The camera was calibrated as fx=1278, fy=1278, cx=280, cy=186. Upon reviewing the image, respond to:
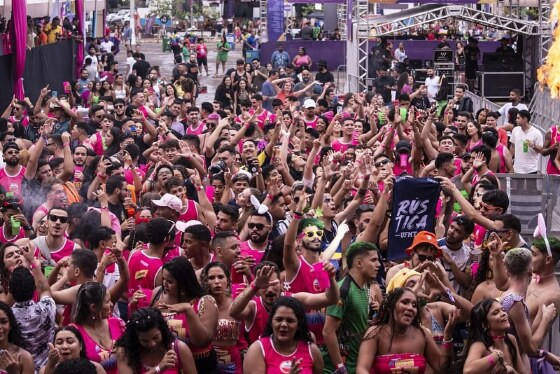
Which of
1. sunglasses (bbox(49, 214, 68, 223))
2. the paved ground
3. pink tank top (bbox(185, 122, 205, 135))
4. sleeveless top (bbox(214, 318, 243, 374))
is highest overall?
sunglasses (bbox(49, 214, 68, 223))

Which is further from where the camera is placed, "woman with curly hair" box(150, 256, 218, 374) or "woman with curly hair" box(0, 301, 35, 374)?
"woman with curly hair" box(150, 256, 218, 374)

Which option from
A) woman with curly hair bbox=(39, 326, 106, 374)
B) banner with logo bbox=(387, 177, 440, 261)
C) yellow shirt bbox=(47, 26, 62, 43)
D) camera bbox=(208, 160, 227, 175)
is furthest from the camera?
yellow shirt bbox=(47, 26, 62, 43)

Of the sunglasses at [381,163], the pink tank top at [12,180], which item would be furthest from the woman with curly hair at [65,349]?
the sunglasses at [381,163]

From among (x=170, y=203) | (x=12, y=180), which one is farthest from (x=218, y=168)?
(x=170, y=203)

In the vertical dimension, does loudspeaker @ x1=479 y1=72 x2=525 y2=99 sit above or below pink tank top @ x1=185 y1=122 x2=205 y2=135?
below

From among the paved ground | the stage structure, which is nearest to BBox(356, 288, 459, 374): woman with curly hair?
the stage structure

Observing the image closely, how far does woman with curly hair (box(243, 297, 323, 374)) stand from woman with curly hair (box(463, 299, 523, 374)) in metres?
0.93

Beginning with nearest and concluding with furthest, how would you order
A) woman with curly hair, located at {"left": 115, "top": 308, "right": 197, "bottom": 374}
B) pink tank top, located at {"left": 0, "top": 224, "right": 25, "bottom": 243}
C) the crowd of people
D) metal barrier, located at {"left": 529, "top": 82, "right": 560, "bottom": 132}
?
1. woman with curly hair, located at {"left": 115, "top": 308, "right": 197, "bottom": 374}
2. the crowd of people
3. pink tank top, located at {"left": 0, "top": 224, "right": 25, "bottom": 243}
4. metal barrier, located at {"left": 529, "top": 82, "right": 560, "bottom": 132}

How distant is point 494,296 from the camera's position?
8.73 m

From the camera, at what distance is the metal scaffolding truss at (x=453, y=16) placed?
98.7ft

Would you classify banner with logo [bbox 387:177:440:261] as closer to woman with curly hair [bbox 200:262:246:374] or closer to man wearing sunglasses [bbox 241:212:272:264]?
man wearing sunglasses [bbox 241:212:272:264]

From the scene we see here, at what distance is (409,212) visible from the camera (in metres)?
10.4

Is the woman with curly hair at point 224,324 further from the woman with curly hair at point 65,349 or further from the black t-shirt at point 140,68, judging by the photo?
the black t-shirt at point 140,68

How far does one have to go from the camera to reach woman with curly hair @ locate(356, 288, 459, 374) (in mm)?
7723
